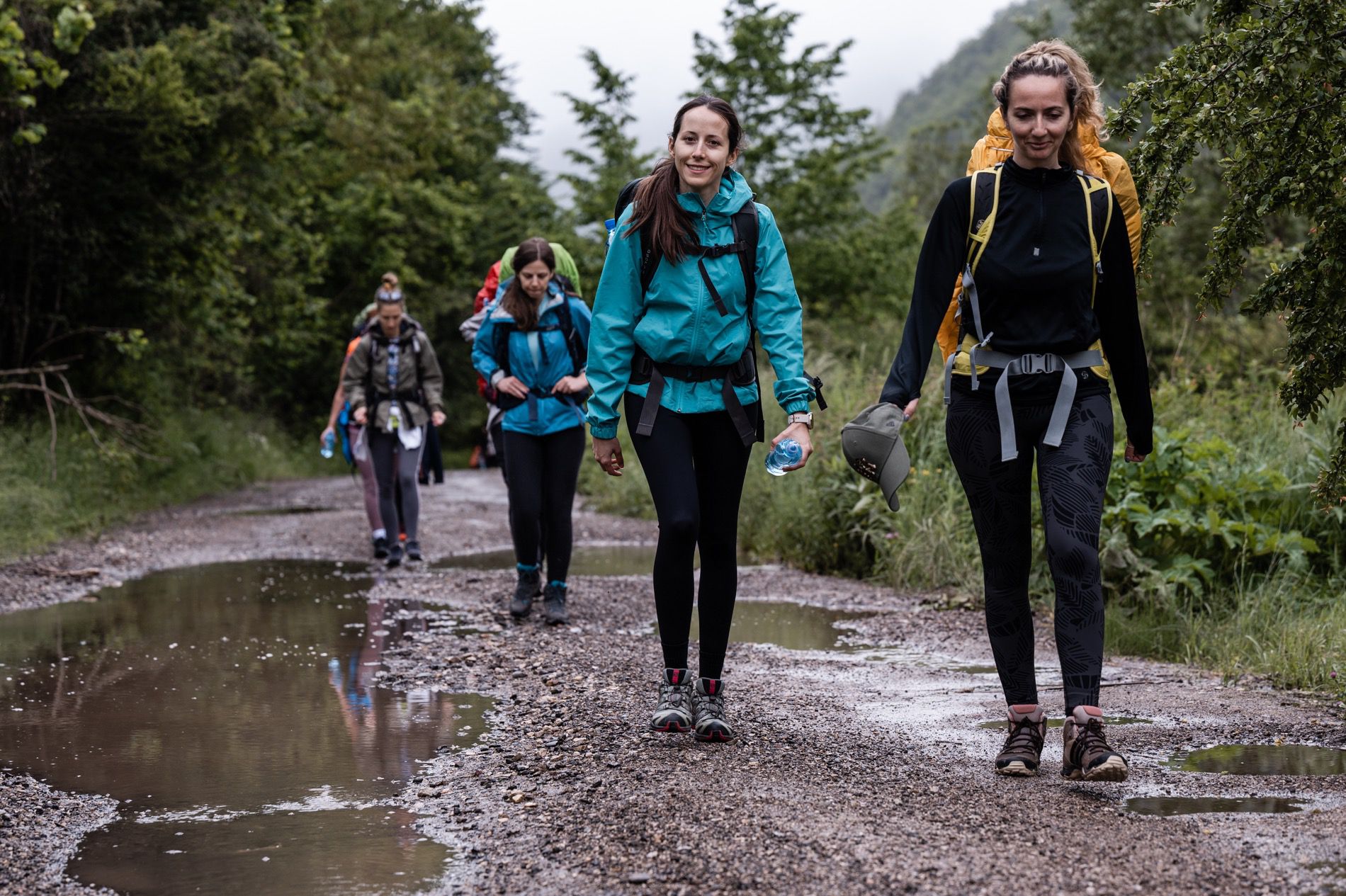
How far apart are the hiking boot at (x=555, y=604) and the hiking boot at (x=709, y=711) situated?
9.25 feet

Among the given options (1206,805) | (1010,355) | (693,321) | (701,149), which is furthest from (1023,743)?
(701,149)

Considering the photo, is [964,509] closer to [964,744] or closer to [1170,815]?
[964,744]

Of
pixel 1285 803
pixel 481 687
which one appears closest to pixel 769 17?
pixel 481 687

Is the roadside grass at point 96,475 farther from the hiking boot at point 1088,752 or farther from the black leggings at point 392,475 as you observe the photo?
the hiking boot at point 1088,752

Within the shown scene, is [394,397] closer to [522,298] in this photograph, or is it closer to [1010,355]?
[522,298]

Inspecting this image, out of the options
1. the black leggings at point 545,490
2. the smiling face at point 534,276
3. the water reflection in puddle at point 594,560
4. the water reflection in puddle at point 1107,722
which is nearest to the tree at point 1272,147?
the water reflection in puddle at point 1107,722

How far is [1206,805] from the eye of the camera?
389cm

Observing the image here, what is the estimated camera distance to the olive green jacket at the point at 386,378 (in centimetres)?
1080

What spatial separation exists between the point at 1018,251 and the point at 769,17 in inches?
1059

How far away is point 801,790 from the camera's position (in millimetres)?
4066

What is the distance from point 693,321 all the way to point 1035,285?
3.83 ft

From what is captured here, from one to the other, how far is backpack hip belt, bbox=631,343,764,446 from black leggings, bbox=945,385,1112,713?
0.73m

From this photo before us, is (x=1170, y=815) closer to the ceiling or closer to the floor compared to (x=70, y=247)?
closer to the floor

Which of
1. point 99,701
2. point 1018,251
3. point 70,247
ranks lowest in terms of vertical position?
point 99,701
